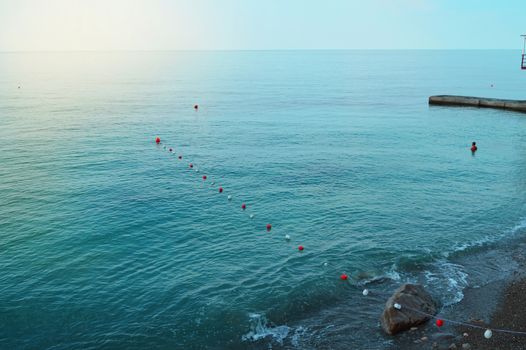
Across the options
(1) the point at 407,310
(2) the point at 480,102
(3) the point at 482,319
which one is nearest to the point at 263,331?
(1) the point at 407,310

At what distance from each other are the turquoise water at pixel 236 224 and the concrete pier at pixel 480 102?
14.9 m

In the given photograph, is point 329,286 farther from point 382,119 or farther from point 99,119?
point 99,119

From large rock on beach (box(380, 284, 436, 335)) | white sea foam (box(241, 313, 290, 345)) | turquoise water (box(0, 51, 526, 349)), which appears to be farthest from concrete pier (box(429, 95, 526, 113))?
white sea foam (box(241, 313, 290, 345))

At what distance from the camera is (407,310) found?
24516mm

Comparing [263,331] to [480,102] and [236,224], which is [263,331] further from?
[480,102]

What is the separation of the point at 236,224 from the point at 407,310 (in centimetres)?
1756

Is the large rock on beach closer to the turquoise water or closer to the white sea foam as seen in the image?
the turquoise water

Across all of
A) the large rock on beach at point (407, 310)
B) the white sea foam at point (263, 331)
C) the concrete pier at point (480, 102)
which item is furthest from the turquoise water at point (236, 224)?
the concrete pier at point (480, 102)

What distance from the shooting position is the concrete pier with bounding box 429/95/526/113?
91875mm

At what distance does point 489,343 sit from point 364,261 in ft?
35.2

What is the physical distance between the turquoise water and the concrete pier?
14.9 m

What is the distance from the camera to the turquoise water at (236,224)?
Answer: 2586 centimetres

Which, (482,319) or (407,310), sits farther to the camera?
(482,319)

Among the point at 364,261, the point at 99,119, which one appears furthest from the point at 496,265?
the point at 99,119
